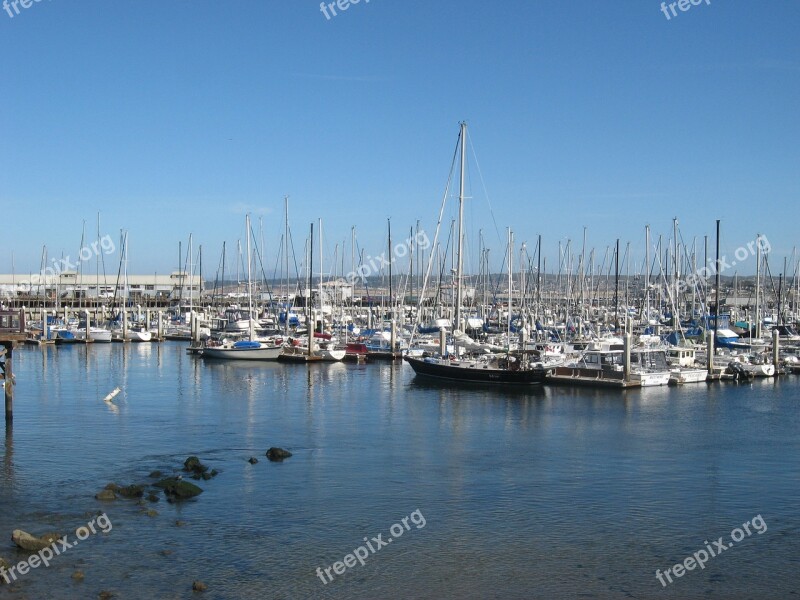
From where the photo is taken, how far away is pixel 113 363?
7625 cm

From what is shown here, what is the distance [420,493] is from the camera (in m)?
28.9

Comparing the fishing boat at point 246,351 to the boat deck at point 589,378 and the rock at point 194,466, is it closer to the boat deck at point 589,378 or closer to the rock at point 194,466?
the boat deck at point 589,378

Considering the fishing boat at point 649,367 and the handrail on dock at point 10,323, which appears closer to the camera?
the handrail on dock at point 10,323

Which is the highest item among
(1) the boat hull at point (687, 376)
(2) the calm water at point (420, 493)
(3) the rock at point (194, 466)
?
→ (1) the boat hull at point (687, 376)

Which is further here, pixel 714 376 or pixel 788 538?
pixel 714 376

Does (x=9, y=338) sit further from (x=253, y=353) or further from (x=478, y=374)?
(x=253, y=353)

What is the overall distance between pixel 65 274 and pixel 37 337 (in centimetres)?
7143

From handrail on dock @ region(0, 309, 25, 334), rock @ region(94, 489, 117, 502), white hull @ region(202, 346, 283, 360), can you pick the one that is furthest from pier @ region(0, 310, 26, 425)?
white hull @ region(202, 346, 283, 360)

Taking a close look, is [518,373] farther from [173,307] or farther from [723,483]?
[173,307]

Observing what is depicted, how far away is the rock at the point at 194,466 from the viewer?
30919mm

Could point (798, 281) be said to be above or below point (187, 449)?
above

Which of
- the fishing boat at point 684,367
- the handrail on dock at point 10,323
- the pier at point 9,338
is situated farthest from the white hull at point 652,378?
the handrail on dock at point 10,323

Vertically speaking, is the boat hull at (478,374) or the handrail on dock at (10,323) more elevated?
the handrail on dock at (10,323)

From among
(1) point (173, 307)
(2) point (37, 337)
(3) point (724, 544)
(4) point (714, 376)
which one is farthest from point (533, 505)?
(1) point (173, 307)
